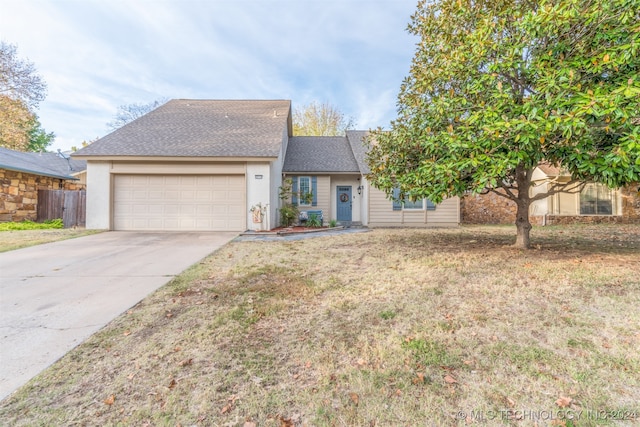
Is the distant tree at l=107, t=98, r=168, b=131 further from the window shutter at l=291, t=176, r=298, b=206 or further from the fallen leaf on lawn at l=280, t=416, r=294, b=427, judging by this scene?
the fallen leaf on lawn at l=280, t=416, r=294, b=427

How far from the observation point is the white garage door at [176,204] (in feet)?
32.1

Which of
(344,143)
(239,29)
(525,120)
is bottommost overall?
(525,120)

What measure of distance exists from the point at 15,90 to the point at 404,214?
24540mm

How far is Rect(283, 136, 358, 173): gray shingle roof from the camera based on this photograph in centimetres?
1282

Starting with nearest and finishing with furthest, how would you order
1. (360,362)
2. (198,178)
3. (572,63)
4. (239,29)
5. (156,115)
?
(360,362) → (572,63) → (198,178) → (239,29) → (156,115)

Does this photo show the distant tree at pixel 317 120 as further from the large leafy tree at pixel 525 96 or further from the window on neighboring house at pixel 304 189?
the large leafy tree at pixel 525 96

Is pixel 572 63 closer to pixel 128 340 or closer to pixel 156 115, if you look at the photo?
pixel 128 340

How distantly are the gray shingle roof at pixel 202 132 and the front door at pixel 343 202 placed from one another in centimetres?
400

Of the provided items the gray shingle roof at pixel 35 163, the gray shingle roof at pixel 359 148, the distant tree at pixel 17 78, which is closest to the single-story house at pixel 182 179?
the gray shingle roof at pixel 359 148

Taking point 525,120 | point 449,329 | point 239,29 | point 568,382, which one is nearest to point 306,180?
point 239,29

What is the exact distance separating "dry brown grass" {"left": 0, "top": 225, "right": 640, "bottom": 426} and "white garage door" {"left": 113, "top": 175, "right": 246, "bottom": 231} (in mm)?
5991

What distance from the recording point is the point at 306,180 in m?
12.8

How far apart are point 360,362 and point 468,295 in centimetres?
209

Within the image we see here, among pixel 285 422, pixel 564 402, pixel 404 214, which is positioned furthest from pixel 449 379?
pixel 404 214
